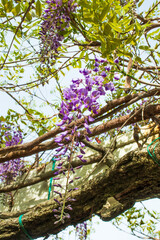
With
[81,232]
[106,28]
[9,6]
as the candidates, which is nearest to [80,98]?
[106,28]

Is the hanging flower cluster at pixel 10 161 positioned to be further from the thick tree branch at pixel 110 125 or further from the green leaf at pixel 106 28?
the green leaf at pixel 106 28

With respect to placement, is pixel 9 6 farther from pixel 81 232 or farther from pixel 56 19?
pixel 81 232

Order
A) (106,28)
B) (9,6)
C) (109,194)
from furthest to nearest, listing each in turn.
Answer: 1. (109,194)
2. (9,6)
3. (106,28)

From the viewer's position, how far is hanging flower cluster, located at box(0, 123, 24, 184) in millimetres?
3039

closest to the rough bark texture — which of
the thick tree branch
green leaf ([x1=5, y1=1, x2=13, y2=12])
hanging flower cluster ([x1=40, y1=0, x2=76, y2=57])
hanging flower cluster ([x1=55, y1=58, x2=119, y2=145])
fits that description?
the thick tree branch

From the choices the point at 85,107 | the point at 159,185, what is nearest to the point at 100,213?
the point at 159,185

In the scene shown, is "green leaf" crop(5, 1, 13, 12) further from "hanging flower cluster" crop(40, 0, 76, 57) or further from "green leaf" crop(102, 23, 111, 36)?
"green leaf" crop(102, 23, 111, 36)

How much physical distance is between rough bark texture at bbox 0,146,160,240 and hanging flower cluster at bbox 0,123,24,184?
0.91 meters

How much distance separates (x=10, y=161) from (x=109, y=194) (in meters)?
1.94

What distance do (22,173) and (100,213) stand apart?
198 centimetres

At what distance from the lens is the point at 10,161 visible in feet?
11.1

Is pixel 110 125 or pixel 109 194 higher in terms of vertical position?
pixel 110 125

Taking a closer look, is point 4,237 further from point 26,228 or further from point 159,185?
point 159,185

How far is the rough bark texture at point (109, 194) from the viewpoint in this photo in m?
1.63
